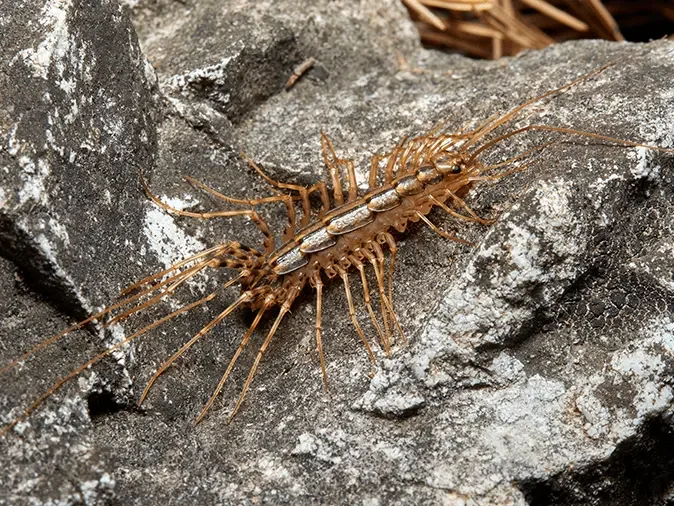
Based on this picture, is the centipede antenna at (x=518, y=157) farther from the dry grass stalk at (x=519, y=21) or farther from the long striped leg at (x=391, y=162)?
the dry grass stalk at (x=519, y=21)

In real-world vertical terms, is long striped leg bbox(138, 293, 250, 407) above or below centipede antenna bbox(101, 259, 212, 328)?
below

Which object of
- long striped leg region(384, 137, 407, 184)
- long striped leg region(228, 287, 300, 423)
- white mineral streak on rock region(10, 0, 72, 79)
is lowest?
long striped leg region(228, 287, 300, 423)

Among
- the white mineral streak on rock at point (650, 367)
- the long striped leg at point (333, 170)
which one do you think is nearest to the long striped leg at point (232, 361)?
the long striped leg at point (333, 170)

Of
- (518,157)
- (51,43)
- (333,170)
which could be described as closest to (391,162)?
(333,170)

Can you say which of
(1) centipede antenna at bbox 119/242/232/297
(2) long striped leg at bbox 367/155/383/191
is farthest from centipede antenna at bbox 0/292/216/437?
(2) long striped leg at bbox 367/155/383/191

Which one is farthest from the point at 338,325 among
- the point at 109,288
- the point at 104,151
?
the point at 104,151

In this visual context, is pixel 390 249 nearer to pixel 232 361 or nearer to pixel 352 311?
pixel 352 311

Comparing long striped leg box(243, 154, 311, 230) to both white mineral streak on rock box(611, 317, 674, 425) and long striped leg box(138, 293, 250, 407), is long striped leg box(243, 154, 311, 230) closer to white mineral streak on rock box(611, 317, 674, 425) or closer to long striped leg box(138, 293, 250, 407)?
long striped leg box(138, 293, 250, 407)
